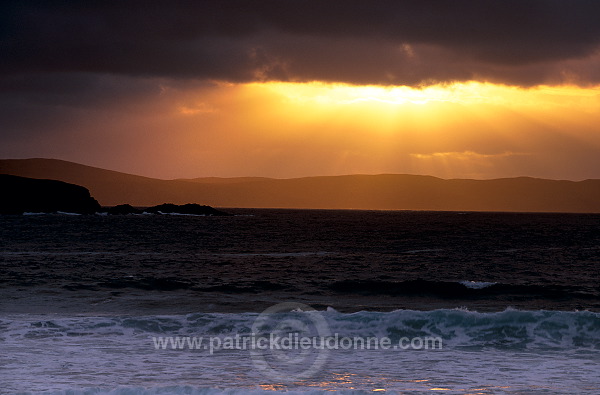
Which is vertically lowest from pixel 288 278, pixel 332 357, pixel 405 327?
pixel 332 357

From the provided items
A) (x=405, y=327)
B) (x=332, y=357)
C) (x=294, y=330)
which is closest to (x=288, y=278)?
(x=294, y=330)

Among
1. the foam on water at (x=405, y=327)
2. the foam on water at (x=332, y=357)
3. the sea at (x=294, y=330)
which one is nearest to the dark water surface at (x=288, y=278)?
the sea at (x=294, y=330)

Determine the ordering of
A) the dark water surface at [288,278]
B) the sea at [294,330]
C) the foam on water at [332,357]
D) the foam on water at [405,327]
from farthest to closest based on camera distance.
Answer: the dark water surface at [288,278] < the foam on water at [405,327] < the sea at [294,330] < the foam on water at [332,357]

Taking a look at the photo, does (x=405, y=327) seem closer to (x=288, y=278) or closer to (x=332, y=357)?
(x=332, y=357)

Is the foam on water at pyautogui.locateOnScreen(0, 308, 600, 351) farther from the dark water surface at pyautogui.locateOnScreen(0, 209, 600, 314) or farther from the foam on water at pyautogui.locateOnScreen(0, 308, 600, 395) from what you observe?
the dark water surface at pyautogui.locateOnScreen(0, 209, 600, 314)

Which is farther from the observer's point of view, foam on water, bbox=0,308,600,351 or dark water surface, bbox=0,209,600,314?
dark water surface, bbox=0,209,600,314

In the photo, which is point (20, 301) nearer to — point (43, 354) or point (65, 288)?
point (65, 288)

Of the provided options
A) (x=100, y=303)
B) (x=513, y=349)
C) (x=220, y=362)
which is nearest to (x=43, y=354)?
(x=220, y=362)

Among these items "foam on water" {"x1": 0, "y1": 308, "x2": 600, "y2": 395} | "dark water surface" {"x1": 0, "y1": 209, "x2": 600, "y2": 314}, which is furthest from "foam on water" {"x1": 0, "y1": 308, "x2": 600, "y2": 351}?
"dark water surface" {"x1": 0, "y1": 209, "x2": 600, "y2": 314}

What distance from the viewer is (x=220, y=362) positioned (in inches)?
683

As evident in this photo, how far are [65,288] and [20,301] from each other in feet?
16.2

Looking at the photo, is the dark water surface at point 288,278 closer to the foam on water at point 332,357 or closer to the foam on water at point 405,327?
the foam on water at point 405,327

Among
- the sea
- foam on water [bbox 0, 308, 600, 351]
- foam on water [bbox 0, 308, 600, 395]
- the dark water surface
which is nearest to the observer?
foam on water [bbox 0, 308, 600, 395]

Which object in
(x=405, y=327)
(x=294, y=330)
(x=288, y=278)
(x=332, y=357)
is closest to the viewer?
(x=332, y=357)
